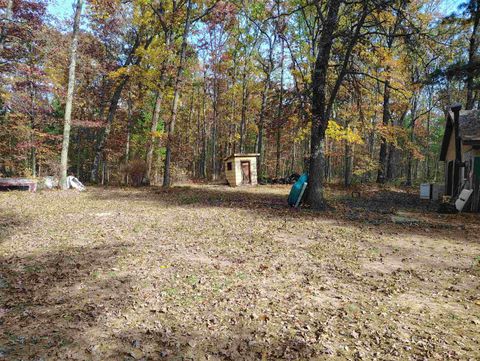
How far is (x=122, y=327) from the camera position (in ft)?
11.4

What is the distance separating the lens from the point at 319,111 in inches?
440

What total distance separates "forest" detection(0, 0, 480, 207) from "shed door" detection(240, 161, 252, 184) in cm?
262

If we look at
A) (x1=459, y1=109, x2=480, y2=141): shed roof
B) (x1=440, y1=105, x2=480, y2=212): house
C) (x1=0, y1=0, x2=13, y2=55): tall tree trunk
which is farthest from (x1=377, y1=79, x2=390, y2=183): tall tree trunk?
(x1=0, y1=0, x2=13, y2=55): tall tree trunk

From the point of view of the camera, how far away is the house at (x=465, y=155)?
11.4m

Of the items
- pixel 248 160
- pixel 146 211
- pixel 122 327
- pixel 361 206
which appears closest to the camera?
pixel 122 327

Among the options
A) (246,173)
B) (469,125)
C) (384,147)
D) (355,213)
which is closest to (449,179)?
(469,125)

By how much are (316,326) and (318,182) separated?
819cm

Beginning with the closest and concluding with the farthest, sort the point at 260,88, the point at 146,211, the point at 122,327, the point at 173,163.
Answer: the point at 122,327, the point at 146,211, the point at 260,88, the point at 173,163

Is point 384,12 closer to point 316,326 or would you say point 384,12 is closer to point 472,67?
point 472,67

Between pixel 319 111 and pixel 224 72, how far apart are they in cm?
1945

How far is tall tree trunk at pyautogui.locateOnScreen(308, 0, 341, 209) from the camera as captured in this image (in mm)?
10805

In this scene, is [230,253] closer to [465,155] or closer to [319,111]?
[319,111]

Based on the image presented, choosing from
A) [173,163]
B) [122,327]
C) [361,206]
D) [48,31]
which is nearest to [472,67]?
[361,206]

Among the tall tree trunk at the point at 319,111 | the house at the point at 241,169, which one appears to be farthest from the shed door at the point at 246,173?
the tall tree trunk at the point at 319,111
